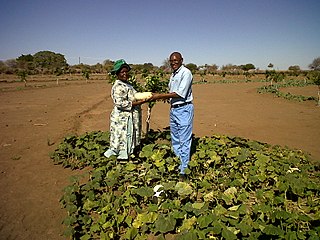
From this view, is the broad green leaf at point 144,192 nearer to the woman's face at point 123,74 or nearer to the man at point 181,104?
the man at point 181,104

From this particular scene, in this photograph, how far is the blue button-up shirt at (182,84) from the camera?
12.4ft

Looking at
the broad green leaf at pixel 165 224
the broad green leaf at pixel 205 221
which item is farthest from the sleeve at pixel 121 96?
the broad green leaf at pixel 205 221

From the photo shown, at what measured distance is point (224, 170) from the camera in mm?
4223

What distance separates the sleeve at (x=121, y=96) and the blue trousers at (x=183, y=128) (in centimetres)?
79

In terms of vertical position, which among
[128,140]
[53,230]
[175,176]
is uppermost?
[128,140]

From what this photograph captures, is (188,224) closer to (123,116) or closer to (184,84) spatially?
(184,84)

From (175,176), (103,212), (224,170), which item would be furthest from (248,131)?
(103,212)

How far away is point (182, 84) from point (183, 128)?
2.38 ft

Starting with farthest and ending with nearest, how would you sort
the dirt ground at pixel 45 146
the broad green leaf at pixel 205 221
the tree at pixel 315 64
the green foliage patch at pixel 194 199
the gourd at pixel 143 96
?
the tree at pixel 315 64
the gourd at pixel 143 96
the dirt ground at pixel 45 146
the green foliage patch at pixel 194 199
the broad green leaf at pixel 205 221

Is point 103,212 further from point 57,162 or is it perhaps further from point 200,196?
point 57,162

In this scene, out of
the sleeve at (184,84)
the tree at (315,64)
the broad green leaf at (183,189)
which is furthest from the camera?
the tree at (315,64)

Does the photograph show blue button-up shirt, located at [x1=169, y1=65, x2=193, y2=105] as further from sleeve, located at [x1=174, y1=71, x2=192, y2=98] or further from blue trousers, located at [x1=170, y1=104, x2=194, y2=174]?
blue trousers, located at [x1=170, y1=104, x2=194, y2=174]

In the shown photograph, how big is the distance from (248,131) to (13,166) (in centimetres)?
689

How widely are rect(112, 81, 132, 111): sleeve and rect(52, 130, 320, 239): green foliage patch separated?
914mm
